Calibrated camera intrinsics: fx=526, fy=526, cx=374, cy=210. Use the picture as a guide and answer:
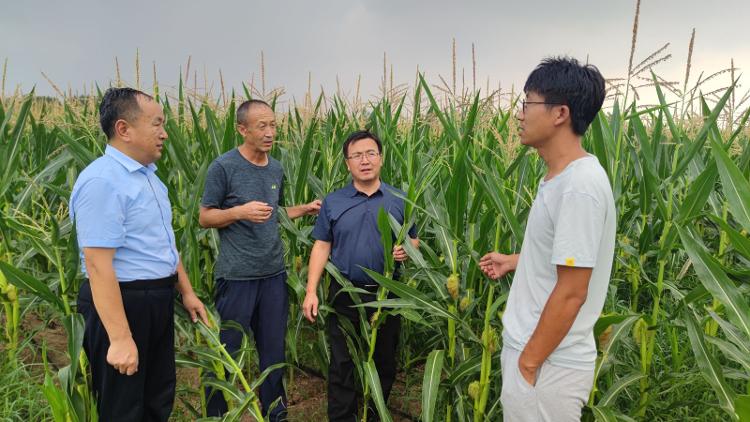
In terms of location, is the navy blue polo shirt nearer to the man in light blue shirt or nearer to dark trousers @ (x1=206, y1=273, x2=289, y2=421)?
dark trousers @ (x1=206, y1=273, x2=289, y2=421)

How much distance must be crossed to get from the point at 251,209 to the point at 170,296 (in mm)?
604

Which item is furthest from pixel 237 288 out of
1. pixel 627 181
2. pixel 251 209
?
pixel 627 181

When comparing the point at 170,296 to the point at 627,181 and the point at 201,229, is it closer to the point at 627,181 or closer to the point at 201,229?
the point at 201,229

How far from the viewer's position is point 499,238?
2.20 metres

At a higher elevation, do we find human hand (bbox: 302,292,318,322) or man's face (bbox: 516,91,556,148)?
man's face (bbox: 516,91,556,148)

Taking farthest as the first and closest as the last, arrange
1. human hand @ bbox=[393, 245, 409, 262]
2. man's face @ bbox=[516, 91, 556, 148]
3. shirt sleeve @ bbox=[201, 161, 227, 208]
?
shirt sleeve @ bbox=[201, 161, 227, 208] → human hand @ bbox=[393, 245, 409, 262] → man's face @ bbox=[516, 91, 556, 148]

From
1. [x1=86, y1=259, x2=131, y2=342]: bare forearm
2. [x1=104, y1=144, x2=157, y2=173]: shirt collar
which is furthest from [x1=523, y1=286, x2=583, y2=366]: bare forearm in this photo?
[x1=104, y1=144, x2=157, y2=173]: shirt collar

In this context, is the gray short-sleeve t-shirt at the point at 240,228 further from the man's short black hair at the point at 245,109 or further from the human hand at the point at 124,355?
the human hand at the point at 124,355

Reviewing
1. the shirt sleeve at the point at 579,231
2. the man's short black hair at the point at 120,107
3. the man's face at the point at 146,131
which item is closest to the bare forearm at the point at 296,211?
the man's face at the point at 146,131

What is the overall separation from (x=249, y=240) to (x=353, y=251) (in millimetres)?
563

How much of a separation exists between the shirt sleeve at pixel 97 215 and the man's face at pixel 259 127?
38.9 inches

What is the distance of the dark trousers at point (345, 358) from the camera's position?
8.93 ft

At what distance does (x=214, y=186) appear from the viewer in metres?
2.71

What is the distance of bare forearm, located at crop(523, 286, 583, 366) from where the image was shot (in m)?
1.48
